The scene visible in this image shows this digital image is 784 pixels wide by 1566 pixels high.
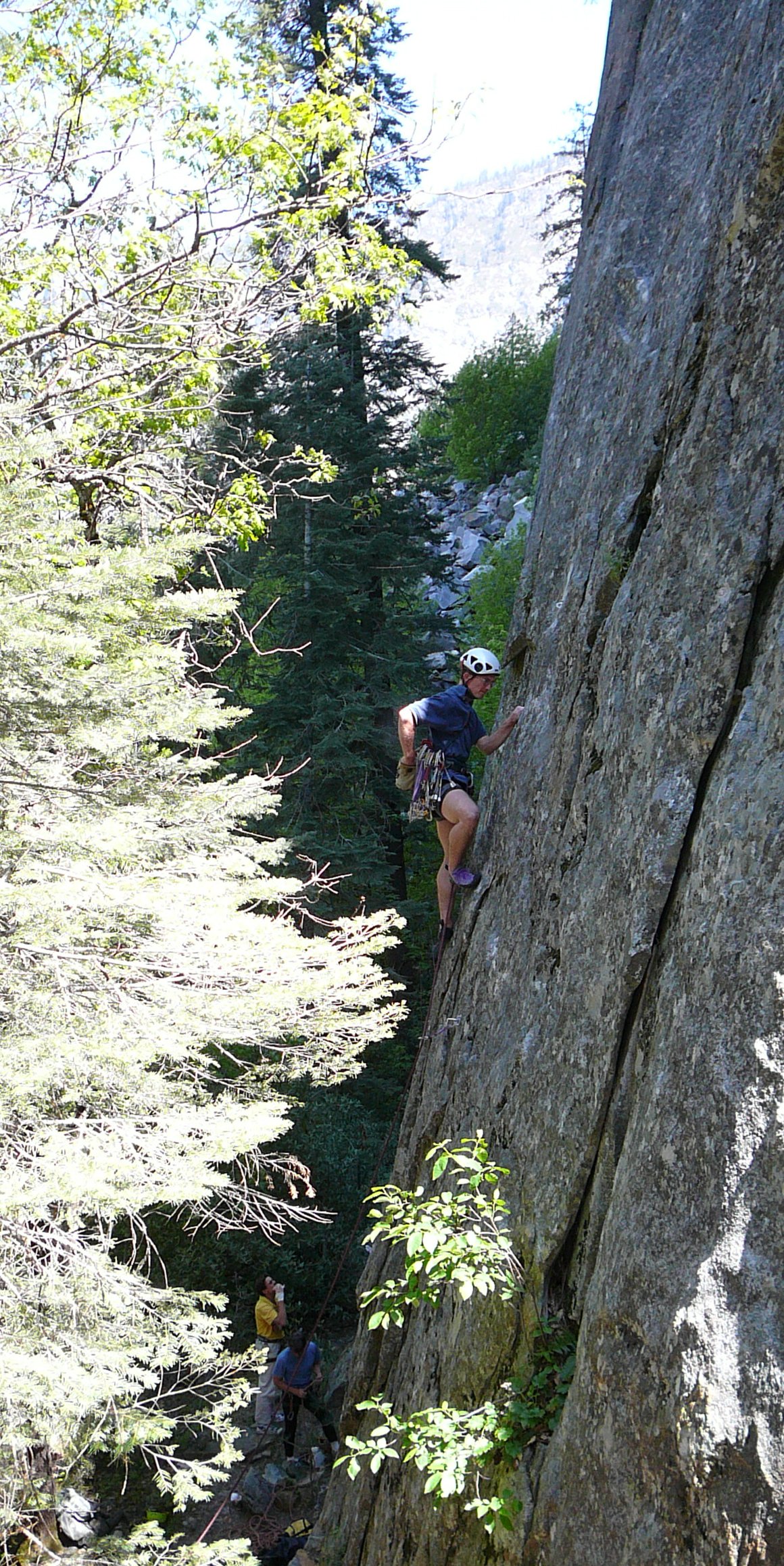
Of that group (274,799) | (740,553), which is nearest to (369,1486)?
(274,799)

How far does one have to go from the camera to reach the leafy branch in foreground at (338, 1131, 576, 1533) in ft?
12.0

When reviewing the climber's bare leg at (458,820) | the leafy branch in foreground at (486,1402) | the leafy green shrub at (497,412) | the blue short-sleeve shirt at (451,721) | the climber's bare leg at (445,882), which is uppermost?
the leafy green shrub at (497,412)

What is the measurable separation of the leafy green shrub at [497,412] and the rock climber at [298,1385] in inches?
821

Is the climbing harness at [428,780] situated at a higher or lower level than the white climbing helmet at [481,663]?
lower

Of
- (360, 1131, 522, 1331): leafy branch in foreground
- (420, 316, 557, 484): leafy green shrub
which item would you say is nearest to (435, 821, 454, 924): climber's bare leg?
(360, 1131, 522, 1331): leafy branch in foreground

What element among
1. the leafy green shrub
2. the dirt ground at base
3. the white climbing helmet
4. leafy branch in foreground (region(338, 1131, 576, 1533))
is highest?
the leafy green shrub

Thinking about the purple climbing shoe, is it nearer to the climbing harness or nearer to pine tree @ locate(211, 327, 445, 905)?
the climbing harness

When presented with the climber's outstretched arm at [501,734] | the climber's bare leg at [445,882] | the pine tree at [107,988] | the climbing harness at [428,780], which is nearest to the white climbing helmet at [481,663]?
the climber's outstretched arm at [501,734]

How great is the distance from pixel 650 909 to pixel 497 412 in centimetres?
2460

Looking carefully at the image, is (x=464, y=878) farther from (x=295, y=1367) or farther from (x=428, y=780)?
(x=295, y=1367)

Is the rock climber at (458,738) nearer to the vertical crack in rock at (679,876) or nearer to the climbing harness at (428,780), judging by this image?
the climbing harness at (428,780)

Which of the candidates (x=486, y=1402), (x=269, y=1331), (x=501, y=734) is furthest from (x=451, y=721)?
(x=269, y=1331)

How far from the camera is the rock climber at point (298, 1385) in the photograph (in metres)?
10.3

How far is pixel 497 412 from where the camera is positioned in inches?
1029
